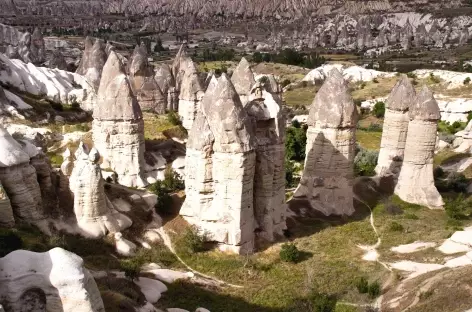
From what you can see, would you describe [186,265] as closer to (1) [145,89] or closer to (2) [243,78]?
(2) [243,78]

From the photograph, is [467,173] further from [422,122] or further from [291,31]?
[291,31]

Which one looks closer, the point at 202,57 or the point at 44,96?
the point at 44,96

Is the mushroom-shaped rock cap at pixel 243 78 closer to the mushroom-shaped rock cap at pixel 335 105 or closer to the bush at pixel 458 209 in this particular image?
the mushroom-shaped rock cap at pixel 335 105

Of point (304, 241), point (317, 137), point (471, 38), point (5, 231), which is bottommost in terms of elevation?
point (304, 241)

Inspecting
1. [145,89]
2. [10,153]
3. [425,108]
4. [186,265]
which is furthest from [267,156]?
[145,89]

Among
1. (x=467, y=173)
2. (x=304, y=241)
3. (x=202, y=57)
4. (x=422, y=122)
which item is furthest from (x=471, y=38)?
(x=304, y=241)

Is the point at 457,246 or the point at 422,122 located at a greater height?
the point at 422,122
